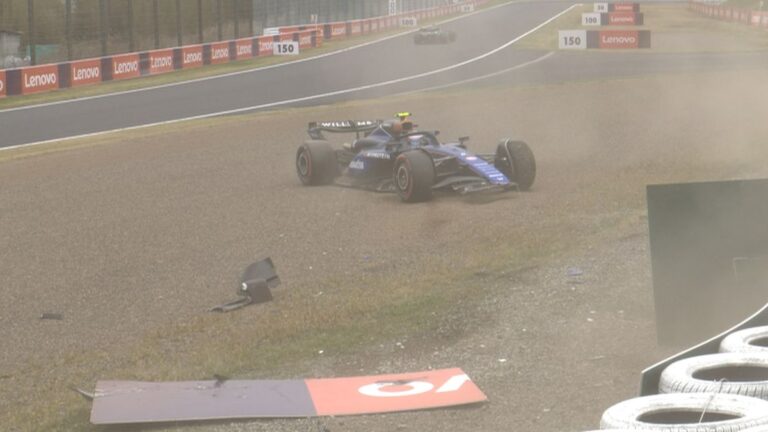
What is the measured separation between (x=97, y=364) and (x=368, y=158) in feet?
27.7

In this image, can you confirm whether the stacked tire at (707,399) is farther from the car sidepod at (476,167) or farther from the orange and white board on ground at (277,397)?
the car sidepod at (476,167)

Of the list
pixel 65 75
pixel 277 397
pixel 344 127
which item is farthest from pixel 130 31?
pixel 277 397

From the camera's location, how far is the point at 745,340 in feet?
21.2

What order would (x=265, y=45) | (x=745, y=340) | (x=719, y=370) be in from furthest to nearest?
(x=265, y=45)
(x=745, y=340)
(x=719, y=370)

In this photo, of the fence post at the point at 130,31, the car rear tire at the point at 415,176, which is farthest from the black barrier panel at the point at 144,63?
the car rear tire at the point at 415,176

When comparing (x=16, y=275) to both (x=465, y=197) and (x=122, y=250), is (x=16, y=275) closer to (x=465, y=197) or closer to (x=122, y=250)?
(x=122, y=250)

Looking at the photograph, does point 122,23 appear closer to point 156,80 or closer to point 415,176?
point 156,80

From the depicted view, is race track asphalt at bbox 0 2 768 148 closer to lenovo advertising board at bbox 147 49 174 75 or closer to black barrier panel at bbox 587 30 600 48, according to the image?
black barrier panel at bbox 587 30 600 48

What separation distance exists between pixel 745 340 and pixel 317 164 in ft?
37.6

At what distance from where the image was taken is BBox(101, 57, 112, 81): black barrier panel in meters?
39.8

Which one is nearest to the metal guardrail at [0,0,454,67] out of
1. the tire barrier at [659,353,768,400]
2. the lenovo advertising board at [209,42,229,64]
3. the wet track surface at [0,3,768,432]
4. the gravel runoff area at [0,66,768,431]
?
the lenovo advertising board at [209,42,229,64]

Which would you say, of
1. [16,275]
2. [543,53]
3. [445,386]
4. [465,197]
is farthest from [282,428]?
[543,53]

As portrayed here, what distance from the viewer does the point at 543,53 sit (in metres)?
50.0

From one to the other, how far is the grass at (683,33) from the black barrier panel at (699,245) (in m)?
38.2
